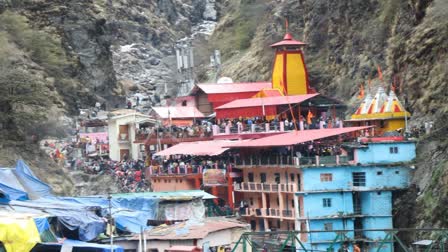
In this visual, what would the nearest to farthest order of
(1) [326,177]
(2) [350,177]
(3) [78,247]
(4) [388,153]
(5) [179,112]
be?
(3) [78,247]
(4) [388,153]
(2) [350,177]
(1) [326,177]
(5) [179,112]

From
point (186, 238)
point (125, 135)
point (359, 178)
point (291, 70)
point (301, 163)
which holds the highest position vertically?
point (291, 70)

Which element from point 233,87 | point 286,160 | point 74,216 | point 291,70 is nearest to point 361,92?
point 291,70

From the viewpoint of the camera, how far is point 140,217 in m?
61.7

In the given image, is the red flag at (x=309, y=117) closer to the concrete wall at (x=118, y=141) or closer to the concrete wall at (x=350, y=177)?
the concrete wall at (x=350, y=177)

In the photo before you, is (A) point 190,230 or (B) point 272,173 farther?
(B) point 272,173

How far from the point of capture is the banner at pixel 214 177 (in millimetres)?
78500

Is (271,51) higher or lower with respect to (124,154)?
higher

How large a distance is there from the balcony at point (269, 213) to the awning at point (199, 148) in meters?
5.05

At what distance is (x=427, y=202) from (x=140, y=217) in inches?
616

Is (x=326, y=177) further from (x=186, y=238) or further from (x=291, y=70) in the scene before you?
(x=291, y=70)

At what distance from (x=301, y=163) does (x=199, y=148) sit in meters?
13.4

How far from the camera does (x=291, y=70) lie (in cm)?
9619

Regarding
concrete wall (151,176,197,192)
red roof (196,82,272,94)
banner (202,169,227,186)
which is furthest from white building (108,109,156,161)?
banner (202,169,227,186)

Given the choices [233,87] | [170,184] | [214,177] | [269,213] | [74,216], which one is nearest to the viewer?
[74,216]
